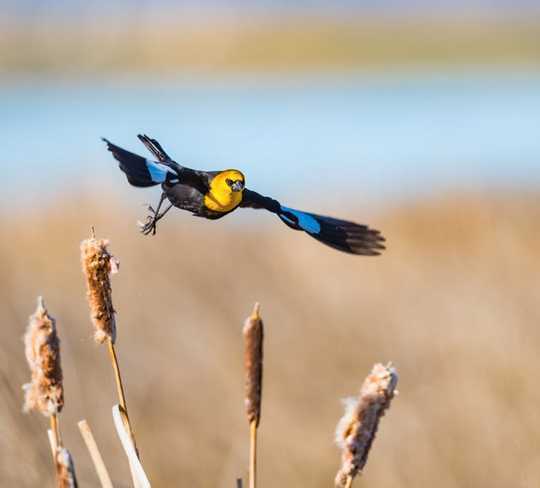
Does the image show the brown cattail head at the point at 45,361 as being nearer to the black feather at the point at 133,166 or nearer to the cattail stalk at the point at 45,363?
the cattail stalk at the point at 45,363

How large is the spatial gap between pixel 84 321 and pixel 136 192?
1943 mm

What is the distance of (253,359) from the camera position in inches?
64.4

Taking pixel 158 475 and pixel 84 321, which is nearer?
pixel 158 475

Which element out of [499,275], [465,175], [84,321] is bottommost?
[84,321]

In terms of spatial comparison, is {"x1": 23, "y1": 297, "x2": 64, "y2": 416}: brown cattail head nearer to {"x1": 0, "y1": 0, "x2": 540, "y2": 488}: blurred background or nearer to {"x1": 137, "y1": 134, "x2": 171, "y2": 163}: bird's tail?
{"x1": 137, "y1": 134, "x2": 171, "y2": 163}: bird's tail

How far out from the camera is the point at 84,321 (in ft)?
15.8

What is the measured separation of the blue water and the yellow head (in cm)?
294

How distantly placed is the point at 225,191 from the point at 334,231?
281mm

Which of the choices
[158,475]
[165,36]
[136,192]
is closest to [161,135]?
[136,192]

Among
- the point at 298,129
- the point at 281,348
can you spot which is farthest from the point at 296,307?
the point at 298,129

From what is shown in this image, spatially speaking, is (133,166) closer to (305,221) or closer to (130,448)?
(305,221)

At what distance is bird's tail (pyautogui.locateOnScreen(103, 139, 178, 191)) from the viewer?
4.40 feet

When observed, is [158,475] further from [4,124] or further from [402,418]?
[4,124]

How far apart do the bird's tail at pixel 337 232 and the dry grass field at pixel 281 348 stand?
1.29 m
